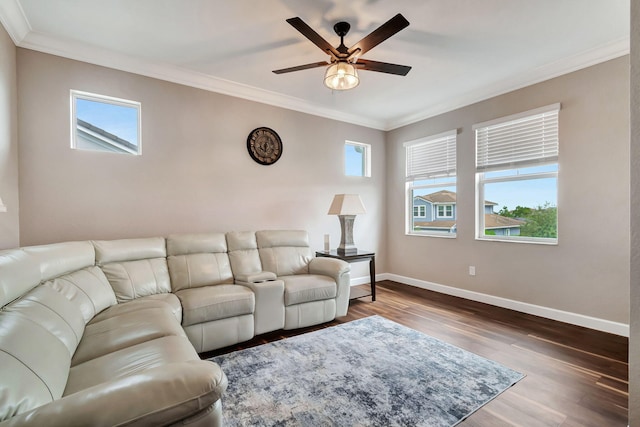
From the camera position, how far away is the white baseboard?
109 inches

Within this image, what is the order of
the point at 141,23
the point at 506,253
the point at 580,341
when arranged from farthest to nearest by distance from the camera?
the point at 506,253, the point at 580,341, the point at 141,23

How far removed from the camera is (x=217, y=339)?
97.0 inches

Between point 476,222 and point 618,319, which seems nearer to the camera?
point 618,319

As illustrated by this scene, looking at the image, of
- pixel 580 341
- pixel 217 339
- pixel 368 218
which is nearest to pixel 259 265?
pixel 217 339

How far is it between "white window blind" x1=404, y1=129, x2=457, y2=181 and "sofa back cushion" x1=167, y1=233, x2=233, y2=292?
10.3ft

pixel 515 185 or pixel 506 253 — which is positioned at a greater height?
pixel 515 185

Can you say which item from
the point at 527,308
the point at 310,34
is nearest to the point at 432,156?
the point at 527,308

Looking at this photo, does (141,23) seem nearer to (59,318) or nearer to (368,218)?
(59,318)

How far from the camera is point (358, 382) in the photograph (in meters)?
2.00

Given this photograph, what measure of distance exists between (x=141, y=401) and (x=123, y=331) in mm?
1063

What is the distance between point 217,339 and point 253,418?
95cm

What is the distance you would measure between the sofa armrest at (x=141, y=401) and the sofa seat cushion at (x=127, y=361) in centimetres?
36

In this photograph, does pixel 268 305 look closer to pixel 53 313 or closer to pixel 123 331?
pixel 123 331

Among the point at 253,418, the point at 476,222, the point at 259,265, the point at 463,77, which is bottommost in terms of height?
the point at 253,418
